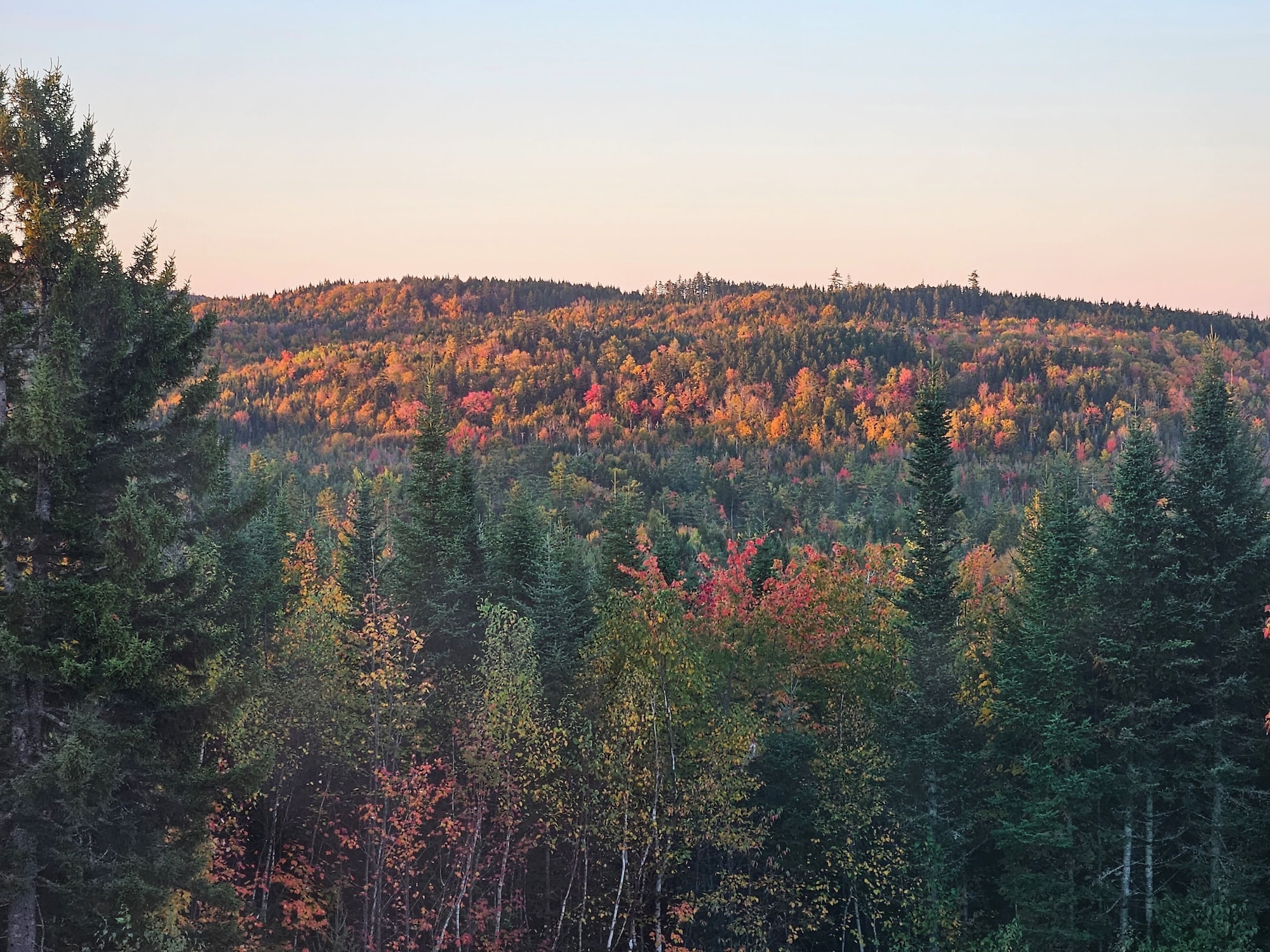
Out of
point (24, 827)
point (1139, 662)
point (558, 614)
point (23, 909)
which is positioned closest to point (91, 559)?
point (24, 827)

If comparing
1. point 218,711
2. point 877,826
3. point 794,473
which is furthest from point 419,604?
point 794,473

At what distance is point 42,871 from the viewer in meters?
17.2

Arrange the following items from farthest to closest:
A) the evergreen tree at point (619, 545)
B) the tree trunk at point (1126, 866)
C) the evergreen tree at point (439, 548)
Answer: the evergreen tree at point (619, 545) < the evergreen tree at point (439, 548) < the tree trunk at point (1126, 866)

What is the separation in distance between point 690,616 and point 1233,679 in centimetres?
1849

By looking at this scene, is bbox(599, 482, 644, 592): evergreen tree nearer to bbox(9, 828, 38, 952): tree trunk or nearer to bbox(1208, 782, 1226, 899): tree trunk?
bbox(1208, 782, 1226, 899): tree trunk

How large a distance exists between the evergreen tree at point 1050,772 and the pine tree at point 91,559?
21.2 m

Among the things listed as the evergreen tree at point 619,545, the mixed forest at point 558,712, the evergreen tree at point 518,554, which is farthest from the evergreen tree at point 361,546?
the evergreen tree at point 619,545

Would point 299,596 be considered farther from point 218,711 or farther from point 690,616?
point 218,711

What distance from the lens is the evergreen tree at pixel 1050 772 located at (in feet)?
92.4

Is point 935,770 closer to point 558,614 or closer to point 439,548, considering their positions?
point 558,614

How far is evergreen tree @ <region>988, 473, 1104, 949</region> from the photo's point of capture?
28172 millimetres

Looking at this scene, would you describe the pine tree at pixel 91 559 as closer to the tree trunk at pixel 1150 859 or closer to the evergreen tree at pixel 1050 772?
the evergreen tree at pixel 1050 772

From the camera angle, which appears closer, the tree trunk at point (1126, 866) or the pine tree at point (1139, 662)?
the pine tree at point (1139, 662)

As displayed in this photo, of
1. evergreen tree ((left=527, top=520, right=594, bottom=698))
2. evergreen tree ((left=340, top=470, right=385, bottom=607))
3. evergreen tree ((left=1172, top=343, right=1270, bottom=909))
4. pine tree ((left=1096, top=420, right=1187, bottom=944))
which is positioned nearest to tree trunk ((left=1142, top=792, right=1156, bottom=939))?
pine tree ((left=1096, top=420, right=1187, bottom=944))
